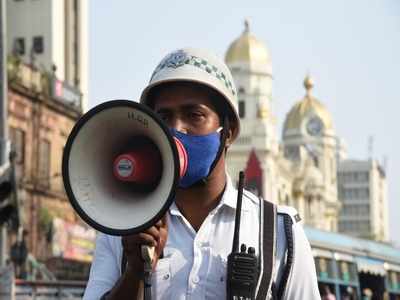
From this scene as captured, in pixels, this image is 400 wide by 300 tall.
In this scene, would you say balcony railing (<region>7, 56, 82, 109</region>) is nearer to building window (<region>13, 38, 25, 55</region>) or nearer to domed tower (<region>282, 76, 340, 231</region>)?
building window (<region>13, 38, 25, 55</region>)

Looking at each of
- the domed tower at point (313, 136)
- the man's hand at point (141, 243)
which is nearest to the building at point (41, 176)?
the man's hand at point (141, 243)

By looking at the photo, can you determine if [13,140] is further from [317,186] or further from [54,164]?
[317,186]

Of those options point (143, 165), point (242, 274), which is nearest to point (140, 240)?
point (143, 165)

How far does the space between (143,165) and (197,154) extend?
177 mm

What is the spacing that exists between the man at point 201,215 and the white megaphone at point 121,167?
137mm

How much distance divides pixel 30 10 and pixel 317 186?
6268cm

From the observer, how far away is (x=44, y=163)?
40.7 m

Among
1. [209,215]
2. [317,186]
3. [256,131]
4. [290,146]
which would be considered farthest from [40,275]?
[290,146]

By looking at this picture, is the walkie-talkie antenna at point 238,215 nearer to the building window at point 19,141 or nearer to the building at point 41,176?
the building at point 41,176

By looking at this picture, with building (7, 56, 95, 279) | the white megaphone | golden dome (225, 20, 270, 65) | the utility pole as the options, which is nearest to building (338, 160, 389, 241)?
golden dome (225, 20, 270, 65)

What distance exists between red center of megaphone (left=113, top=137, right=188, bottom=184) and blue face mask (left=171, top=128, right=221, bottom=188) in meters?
0.07

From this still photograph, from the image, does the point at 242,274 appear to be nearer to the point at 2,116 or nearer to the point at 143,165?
the point at 143,165

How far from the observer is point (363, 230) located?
521ft

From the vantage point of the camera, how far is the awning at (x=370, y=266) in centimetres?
2092
